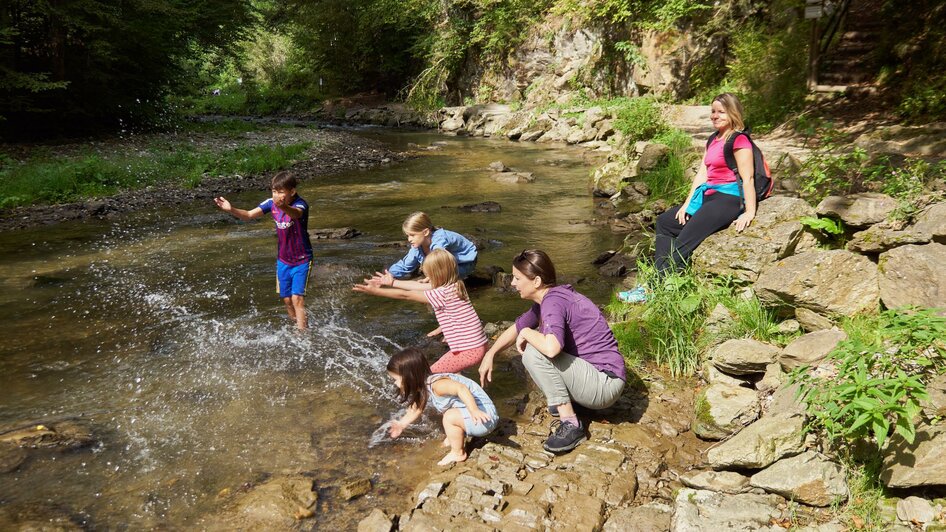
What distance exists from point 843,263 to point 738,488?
2189mm

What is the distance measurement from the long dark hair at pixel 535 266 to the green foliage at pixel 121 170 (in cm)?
1198

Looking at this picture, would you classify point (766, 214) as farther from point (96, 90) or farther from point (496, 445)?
point (96, 90)

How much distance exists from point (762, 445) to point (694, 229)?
2721 millimetres

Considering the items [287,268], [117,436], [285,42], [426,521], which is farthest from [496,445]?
[285,42]

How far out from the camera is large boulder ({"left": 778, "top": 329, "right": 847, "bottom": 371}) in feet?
13.5

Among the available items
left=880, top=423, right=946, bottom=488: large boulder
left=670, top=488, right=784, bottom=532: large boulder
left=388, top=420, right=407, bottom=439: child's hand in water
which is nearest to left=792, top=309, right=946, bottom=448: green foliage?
left=880, top=423, right=946, bottom=488: large boulder

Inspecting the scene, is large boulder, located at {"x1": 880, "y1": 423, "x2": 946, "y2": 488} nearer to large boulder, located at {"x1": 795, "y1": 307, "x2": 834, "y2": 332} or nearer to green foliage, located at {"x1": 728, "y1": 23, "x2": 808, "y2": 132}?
large boulder, located at {"x1": 795, "y1": 307, "x2": 834, "y2": 332}

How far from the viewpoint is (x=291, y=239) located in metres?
6.22

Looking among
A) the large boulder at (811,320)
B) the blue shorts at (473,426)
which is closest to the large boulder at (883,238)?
the large boulder at (811,320)

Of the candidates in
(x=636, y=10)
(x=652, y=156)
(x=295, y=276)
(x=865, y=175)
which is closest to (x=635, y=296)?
(x=865, y=175)

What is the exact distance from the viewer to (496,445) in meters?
4.28

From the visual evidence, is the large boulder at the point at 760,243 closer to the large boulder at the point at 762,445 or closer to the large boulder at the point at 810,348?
the large boulder at the point at 810,348

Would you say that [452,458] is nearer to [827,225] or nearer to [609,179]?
[827,225]

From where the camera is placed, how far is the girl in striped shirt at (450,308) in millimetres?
4852
